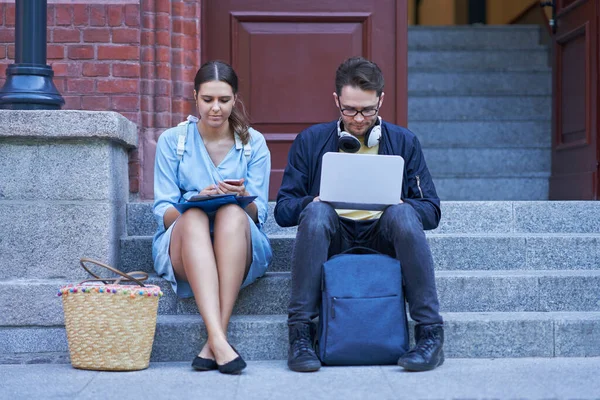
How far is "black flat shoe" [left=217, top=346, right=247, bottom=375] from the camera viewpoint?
3.61 m

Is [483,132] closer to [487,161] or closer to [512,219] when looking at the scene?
[487,161]

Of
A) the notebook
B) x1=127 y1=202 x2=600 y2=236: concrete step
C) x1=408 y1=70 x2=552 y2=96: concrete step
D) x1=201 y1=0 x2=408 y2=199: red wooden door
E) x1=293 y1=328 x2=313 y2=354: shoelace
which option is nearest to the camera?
x1=293 y1=328 x2=313 y2=354: shoelace

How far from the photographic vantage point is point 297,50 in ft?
18.2

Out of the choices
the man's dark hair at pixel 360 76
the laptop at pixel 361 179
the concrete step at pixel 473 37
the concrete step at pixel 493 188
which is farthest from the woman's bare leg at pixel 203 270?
the concrete step at pixel 473 37

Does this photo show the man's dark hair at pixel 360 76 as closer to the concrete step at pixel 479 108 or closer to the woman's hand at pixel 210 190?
the woman's hand at pixel 210 190

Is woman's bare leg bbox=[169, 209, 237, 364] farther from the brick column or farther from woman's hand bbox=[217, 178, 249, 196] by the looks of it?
the brick column

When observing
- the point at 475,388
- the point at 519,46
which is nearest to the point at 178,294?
the point at 475,388

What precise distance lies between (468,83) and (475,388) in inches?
171

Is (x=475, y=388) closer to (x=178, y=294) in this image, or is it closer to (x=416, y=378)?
(x=416, y=378)

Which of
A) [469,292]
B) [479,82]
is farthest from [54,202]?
[479,82]

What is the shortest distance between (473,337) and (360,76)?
4.05ft

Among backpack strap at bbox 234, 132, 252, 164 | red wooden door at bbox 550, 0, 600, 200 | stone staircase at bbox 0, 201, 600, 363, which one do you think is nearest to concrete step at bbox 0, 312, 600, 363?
stone staircase at bbox 0, 201, 600, 363

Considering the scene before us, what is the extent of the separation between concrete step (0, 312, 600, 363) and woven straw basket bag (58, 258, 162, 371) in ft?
0.82

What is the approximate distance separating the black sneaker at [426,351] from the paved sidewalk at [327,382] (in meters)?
0.04
